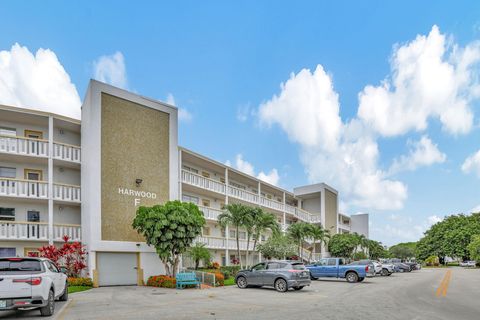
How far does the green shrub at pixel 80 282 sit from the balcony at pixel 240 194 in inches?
420

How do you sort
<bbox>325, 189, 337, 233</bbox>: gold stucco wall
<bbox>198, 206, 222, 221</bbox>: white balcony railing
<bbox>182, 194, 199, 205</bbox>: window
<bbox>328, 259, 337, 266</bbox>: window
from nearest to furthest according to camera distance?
1. <bbox>328, 259, 337, 266</bbox>: window
2. <bbox>198, 206, 222, 221</bbox>: white balcony railing
3. <bbox>182, 194, 199, 205</bbox>: window
4. <bbox>325, 189, 337, 233</bbox>: gold stucco wall

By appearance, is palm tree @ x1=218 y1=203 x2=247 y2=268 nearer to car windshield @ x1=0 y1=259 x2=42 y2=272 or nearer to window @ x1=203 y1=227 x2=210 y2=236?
window @ x1=203 y1=227 x2=210 y2=236

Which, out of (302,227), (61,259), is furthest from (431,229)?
(61,259)

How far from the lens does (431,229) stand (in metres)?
84.4

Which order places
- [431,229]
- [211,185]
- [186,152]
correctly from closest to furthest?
[186,152]
[211,185]
[431,229]

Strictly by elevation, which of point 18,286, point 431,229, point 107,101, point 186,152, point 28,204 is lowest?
point 431,229

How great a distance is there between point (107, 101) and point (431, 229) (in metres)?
78.1

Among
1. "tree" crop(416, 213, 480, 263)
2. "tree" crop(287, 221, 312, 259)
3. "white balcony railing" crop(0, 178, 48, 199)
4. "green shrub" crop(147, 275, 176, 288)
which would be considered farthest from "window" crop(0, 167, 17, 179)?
"tree" crop(416, 213, 480, 263)

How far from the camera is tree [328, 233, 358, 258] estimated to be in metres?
50.8

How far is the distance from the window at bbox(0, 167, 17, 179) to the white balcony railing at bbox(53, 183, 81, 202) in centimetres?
258

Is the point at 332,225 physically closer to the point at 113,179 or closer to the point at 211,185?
the point at 211,185

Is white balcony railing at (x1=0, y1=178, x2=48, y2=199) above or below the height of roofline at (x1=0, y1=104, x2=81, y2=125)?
below

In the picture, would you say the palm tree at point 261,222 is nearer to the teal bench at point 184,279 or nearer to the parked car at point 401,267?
the teal bench at point 184,279

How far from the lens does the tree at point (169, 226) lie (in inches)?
912
